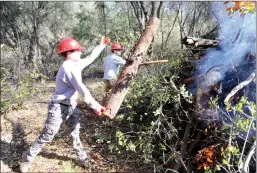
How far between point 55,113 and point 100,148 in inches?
63.5

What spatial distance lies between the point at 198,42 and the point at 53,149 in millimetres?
2921

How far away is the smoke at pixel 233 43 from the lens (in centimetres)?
477

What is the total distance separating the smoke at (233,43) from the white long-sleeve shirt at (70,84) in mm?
2201

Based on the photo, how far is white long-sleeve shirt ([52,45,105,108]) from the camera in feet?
12.2

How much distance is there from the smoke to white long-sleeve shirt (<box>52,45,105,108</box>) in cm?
220

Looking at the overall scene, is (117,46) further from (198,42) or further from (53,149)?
(53,149)

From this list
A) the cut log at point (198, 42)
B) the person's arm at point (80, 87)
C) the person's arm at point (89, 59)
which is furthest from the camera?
the cut log at point (198, 42)

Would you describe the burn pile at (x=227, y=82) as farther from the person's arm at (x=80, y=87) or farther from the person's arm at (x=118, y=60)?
the person's arm at (x=80, y=87)

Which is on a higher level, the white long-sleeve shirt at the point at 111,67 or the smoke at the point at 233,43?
the smoke at the point at 233,43

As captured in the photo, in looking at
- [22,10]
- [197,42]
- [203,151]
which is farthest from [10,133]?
[22,10]

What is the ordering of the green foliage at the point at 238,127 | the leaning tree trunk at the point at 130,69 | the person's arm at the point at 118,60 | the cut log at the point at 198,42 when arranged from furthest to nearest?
the person's arm at the point at 118,60 → the cut log at the point at 198,42 → the leaning tree trunk at the point at 130,69 → the green foliage at the point at 238,127

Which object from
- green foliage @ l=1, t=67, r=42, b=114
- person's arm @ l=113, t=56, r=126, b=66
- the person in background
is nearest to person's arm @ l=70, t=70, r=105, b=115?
the person in background

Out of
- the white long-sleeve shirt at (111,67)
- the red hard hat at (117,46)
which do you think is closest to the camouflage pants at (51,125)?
the white long-sleeve shirt at (111,67)

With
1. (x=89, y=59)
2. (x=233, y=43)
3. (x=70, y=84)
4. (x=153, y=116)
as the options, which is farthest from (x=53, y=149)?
(x=233, y=43)
